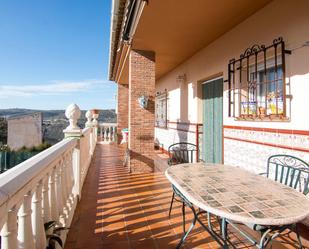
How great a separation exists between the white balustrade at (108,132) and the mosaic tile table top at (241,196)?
32.1ft

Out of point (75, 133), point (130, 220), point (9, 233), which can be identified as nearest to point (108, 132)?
point (75, 133)

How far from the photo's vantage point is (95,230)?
2754mm

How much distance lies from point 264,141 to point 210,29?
88.6 inches

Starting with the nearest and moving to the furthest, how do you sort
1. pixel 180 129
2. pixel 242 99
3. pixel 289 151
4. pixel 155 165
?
1. pixel 289 151
2. pixel 242 99
3. pixel 155 165
4. pixel 180 129

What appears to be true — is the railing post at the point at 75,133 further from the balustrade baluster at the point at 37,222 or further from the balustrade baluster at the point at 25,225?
the balustrade baluster at the point at 25,225

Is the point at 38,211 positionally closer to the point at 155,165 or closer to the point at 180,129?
the point at 155,165

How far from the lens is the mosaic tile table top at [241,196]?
4.80 feet

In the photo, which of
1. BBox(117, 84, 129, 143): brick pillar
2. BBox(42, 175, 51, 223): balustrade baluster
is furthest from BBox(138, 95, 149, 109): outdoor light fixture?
BBox(117, 84, 129, 143): brick pillar

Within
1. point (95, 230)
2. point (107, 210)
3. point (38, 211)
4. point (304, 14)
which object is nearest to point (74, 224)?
point (95, 230)

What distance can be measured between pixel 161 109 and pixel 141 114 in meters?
4.40

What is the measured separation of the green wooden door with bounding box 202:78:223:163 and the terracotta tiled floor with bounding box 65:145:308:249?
141cm

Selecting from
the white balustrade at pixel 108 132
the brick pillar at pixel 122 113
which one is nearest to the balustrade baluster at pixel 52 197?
the brick pillar at pixel 122 113

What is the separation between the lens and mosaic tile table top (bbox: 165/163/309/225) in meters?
1.46

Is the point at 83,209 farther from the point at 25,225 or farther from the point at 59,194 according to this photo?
the point at 25,225
